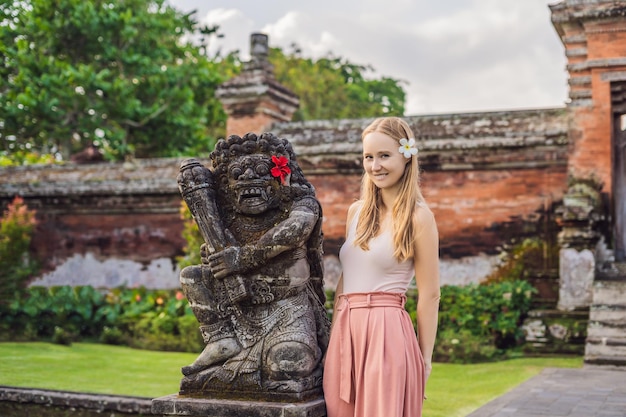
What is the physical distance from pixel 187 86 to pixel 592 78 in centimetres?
1296

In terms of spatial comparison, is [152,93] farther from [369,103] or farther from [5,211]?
[369,103]

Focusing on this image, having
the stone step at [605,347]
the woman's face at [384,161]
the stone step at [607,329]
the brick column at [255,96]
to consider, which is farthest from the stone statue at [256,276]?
the brick column at [255,96]

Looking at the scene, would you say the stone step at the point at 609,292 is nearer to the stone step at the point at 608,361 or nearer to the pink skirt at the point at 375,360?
the stone step at the point at 608,361

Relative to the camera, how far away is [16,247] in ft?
46.6

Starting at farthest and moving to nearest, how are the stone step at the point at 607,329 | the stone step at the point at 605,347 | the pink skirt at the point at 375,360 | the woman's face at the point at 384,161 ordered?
1. the stone step at the point at 607,329
2. the stone step at the point at 605,347
3. the woman's face at the point at 384,161
4. the pink skirt at the point at 375,360

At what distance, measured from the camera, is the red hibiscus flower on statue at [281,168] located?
4.65 metres

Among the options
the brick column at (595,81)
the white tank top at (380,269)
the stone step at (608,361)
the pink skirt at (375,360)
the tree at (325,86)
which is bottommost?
the stone step at (608,361)

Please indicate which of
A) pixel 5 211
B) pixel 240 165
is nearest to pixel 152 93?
pixel 5 211

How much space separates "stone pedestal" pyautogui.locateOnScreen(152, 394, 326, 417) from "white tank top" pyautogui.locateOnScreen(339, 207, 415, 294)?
609mm

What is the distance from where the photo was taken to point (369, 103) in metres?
34.5

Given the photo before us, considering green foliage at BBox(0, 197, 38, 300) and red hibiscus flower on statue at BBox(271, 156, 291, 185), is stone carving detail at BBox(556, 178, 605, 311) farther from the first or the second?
green foliage at BBox(0, 197, 38, 300)

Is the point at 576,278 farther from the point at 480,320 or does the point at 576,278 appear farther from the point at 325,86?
the point at 325,86

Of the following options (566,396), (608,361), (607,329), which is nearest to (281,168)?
(566,396)

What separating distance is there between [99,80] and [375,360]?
1777cm
